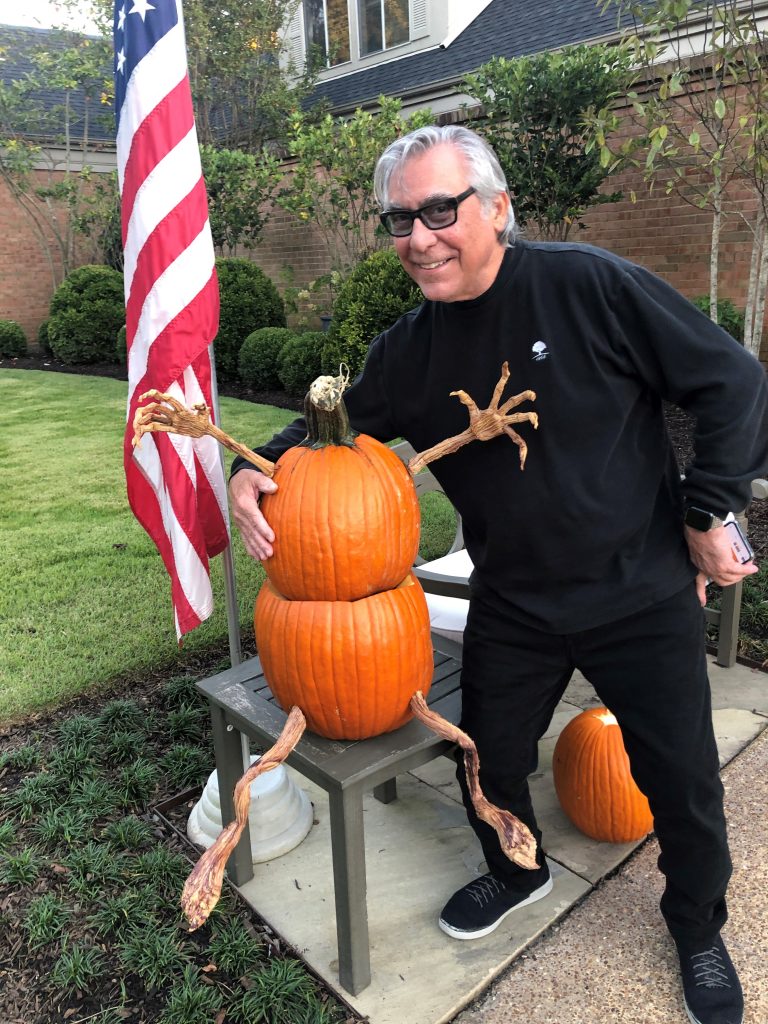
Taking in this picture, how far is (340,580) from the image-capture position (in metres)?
1.74

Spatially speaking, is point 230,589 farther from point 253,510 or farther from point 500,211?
point 500,211

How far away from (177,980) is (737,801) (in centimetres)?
188

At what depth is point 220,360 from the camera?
1099 centimetres

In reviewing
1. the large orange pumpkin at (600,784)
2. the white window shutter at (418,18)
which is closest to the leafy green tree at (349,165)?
the white window shutter at (418,18)

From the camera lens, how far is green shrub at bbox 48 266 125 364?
12.9m

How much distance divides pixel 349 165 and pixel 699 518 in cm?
894

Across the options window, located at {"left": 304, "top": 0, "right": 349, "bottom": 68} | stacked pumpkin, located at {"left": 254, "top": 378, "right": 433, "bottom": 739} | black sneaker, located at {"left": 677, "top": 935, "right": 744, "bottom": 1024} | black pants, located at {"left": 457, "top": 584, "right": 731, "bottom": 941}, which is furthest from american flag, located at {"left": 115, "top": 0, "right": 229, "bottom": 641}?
window, located at {"left": 304, "top": 0, "right": 349, "bottom": 68}

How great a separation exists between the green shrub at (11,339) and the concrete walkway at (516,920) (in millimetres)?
13810

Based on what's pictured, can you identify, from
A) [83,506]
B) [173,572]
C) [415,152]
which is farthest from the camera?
[83,506]

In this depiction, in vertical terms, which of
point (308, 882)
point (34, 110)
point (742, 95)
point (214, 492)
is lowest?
point (308, 882)

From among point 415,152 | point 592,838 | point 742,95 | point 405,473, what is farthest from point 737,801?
point 742,95

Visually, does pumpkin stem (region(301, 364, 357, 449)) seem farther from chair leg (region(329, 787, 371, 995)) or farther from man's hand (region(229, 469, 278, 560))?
chair leg (region(329, 787, 371, 995))

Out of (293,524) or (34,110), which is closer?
(293,524)

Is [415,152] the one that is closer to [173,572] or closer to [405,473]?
[405,473]
